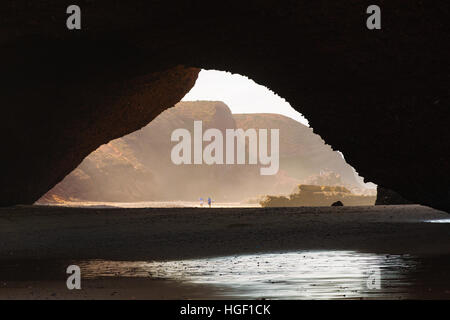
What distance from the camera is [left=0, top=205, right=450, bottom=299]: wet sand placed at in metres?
9.16

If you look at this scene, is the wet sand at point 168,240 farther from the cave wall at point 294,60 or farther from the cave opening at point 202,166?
the cave opening at point 202,166

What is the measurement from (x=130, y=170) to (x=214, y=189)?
27.1 metres

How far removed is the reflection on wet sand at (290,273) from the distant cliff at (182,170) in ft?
241

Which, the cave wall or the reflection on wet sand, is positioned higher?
the cave wall

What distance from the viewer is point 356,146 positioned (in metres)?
Result: 20.5

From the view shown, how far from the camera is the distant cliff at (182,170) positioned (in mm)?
98419

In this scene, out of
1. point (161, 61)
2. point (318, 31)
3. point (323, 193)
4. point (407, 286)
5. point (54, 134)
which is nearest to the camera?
point (407, 286)

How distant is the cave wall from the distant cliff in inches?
2314

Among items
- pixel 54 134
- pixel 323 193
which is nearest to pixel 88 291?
pixel 54 134

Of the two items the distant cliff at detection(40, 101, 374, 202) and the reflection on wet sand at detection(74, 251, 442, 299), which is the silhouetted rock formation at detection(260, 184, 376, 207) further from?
the reflection on wet sand at detection(74, 251, 442, 299)

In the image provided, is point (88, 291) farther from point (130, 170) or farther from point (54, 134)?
point (130, 170)

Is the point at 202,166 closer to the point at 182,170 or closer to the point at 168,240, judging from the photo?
the point at 182,170

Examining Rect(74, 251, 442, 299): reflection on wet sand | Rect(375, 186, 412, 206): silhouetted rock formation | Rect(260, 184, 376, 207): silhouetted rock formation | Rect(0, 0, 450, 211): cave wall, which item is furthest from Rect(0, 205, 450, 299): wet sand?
Rect(260, 184, 376, 207): silhouetted rock formation

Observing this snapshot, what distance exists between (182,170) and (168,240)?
113655mm
